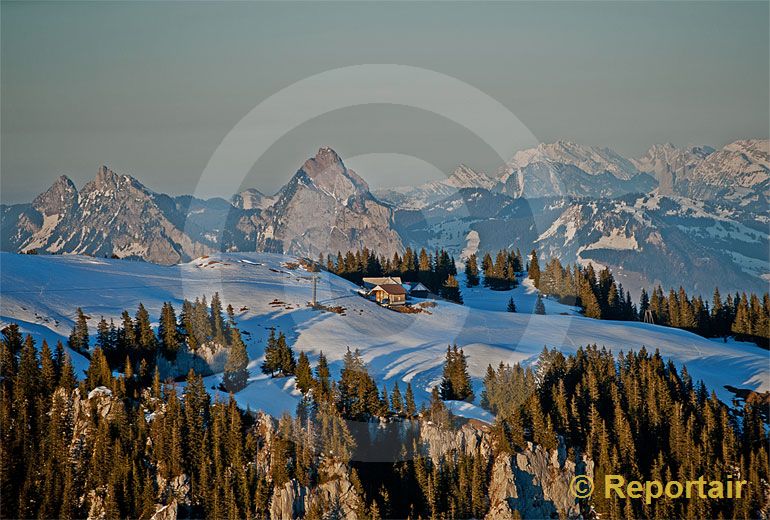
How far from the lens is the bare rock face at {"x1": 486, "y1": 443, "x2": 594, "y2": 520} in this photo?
73.8 meters

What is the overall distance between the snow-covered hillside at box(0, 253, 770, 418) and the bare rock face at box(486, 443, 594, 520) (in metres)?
6.77

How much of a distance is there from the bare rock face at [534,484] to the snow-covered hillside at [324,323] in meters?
6.77

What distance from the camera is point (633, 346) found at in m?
105

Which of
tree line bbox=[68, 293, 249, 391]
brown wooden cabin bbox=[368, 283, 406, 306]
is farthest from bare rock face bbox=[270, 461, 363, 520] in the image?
brown wooden cabin bbox=[368, 283, 406, 306]

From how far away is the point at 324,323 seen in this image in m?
99.3

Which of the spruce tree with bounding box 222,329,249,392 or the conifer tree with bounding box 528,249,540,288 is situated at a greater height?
the conifer tree with bounding box 528,249,540,288

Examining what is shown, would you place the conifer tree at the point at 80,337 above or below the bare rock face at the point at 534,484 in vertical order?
above

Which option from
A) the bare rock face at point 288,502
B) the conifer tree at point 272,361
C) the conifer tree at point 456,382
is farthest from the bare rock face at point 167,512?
the conifer tree at point 456,382

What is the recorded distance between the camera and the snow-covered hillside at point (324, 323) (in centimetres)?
8775

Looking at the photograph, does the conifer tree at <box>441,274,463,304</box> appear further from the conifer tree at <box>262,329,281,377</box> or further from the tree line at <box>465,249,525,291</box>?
the conifer tree at <box>262,329,281,377</box>

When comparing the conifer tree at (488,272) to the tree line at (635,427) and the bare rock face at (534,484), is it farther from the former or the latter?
the bare rock face at (534,484)

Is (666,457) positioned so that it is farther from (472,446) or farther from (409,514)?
(409,514)

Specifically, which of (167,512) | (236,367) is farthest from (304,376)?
(167,512)

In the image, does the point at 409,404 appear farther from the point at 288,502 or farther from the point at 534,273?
the point at 534,273
